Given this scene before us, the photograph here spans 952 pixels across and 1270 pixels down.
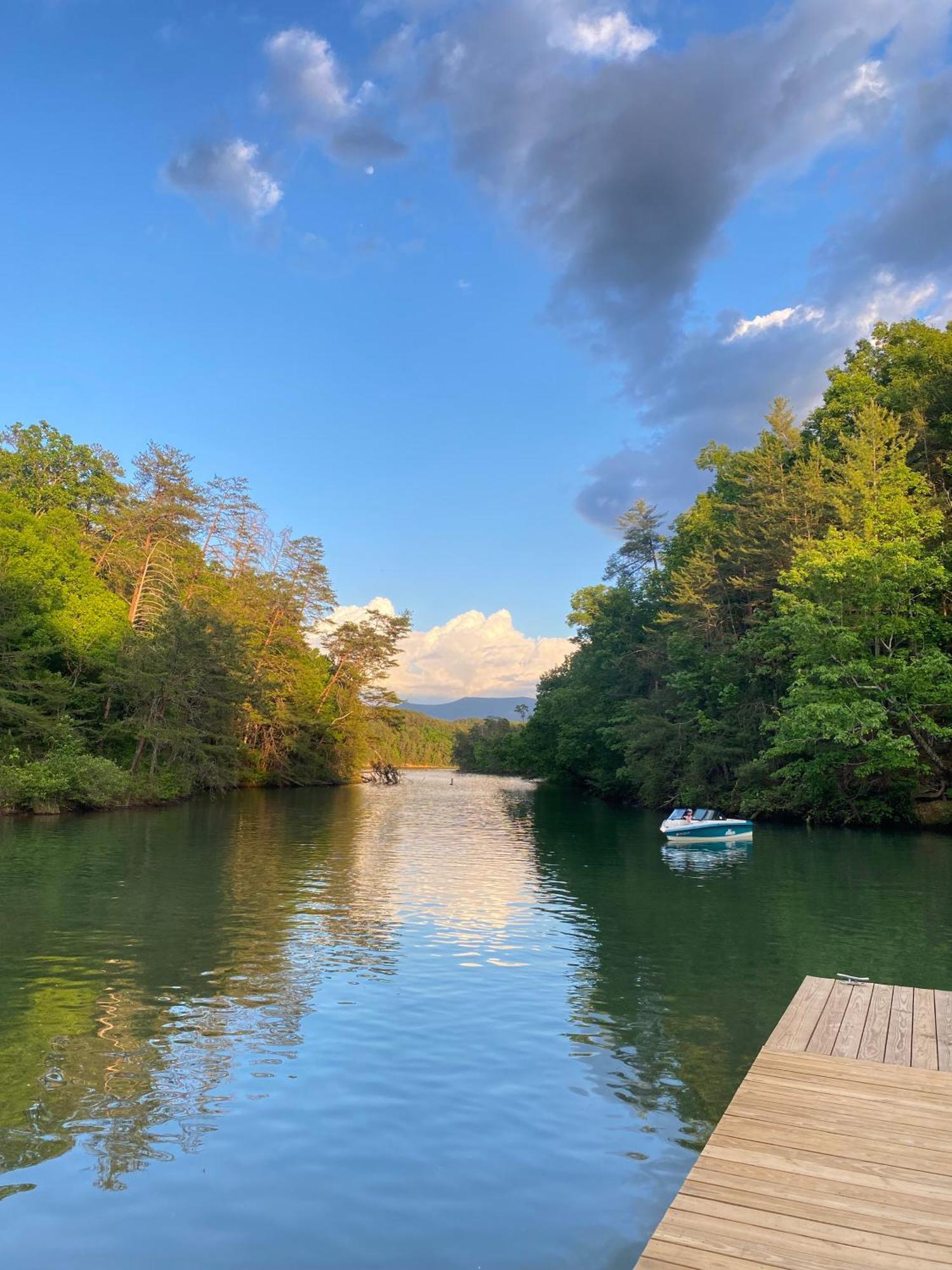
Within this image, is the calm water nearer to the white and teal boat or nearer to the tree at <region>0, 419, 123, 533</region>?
the white and teal boat

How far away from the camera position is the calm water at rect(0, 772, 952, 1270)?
6.12 meters

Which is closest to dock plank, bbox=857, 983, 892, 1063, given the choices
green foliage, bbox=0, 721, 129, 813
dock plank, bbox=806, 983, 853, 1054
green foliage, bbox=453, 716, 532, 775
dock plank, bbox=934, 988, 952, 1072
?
dock plank, bbox=806, 983, 853, 1054

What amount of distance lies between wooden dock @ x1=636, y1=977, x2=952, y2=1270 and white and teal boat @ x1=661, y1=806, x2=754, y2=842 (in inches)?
1000

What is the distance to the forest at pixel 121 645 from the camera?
3775 cm

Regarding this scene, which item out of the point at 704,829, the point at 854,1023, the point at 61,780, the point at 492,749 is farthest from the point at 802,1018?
the point at 492,749

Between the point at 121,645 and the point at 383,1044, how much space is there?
39009 mm

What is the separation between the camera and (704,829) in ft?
109

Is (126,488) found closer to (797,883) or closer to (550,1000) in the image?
(797,883)

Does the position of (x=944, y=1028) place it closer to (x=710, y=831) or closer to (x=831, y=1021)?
(x=831, y=1021)

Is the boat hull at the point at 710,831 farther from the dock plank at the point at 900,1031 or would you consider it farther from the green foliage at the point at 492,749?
the green foliage at the point at 492,749

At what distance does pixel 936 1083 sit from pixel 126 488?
56.7 metres

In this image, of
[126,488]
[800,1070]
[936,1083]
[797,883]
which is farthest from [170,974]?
[126,488]

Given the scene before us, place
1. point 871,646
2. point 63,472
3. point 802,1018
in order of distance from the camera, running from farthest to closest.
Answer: point 63,472, point 871,646, point 802,1018

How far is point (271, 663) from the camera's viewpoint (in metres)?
69.3
